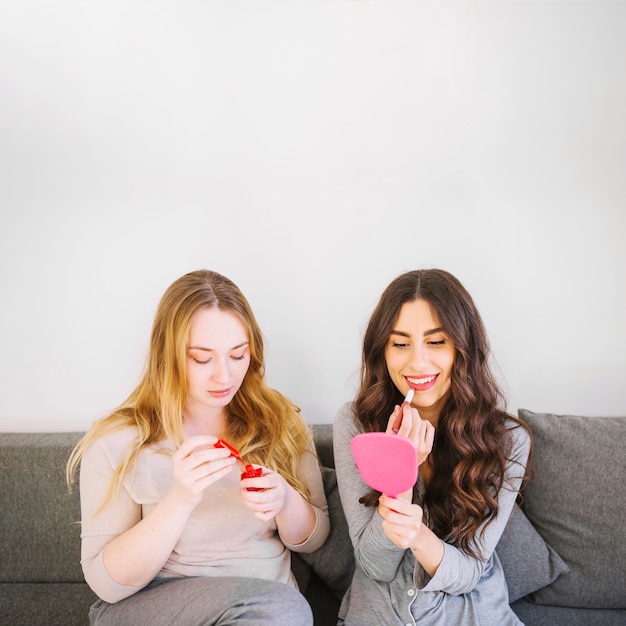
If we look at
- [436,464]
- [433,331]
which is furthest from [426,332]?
[436,464]

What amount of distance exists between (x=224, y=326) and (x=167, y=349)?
15 centimetres

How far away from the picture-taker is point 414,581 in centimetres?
136

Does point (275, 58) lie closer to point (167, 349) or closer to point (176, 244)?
point (176, 244)

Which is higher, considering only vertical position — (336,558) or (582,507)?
(582,507)

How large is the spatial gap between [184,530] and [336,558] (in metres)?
0.45

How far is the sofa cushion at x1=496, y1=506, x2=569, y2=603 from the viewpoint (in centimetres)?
160

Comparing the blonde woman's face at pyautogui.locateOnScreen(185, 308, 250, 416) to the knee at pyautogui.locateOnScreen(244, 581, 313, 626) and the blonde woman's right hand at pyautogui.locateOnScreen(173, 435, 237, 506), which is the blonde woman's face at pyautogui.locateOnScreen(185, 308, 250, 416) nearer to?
the blonde woman's right hand at pyautogui.locateOnScreen(173, 435, 237, 506)

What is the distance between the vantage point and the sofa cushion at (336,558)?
1.62m

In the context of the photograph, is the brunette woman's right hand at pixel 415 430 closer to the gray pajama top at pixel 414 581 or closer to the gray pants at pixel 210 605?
the gray pajama top at pixel 414 581

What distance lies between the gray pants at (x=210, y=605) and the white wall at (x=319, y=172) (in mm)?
818

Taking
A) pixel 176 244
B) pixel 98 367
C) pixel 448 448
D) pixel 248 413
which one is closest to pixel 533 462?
pixel 448 448

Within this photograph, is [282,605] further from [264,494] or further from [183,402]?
[183,402]

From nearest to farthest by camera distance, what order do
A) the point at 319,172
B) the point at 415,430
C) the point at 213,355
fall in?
the point at 415,430 < the point at 213,355 < the point at 319,172

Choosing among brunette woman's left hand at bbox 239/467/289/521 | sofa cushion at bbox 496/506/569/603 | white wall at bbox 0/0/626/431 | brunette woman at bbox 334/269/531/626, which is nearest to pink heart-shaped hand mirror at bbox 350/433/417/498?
brunette woman at bbox 334/269/531/626
